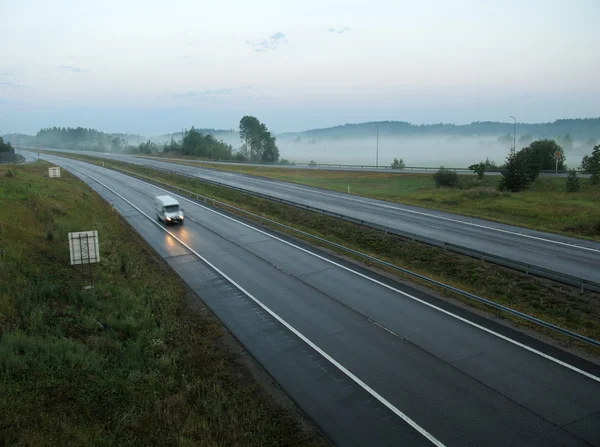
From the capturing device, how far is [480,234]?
28766mm

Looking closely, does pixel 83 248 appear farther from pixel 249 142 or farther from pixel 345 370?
pixel 249 142

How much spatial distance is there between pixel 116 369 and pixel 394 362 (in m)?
7.60

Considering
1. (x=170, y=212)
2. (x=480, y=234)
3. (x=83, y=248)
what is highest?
(x=83, y=248)

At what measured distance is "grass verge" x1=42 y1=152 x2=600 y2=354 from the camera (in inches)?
650

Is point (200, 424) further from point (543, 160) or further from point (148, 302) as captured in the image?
point (543, 160)

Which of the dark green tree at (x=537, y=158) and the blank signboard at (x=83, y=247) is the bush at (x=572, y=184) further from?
the blank signboard at (x=83, y=247)

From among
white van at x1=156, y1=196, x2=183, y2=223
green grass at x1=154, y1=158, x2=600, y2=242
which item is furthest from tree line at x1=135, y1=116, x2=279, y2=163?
white van at x1=156, y1=196, x2=183, y2=223

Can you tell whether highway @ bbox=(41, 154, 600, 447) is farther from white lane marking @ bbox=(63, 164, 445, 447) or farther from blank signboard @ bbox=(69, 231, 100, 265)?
blank signboard @ bbox=(69, 231, 100, 265)

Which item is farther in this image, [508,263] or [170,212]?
[170,212]

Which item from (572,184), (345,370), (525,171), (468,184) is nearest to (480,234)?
(345,370)

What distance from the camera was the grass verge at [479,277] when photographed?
16516 millimetres

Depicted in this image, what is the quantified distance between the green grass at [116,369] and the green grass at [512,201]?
25693 millimetres

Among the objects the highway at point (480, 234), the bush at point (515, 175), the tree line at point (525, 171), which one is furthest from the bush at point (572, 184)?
the highway at point (480, 234)

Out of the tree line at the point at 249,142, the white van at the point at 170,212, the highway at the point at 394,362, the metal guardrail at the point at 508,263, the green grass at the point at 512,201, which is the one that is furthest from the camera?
the tree line at the point at 249,142
